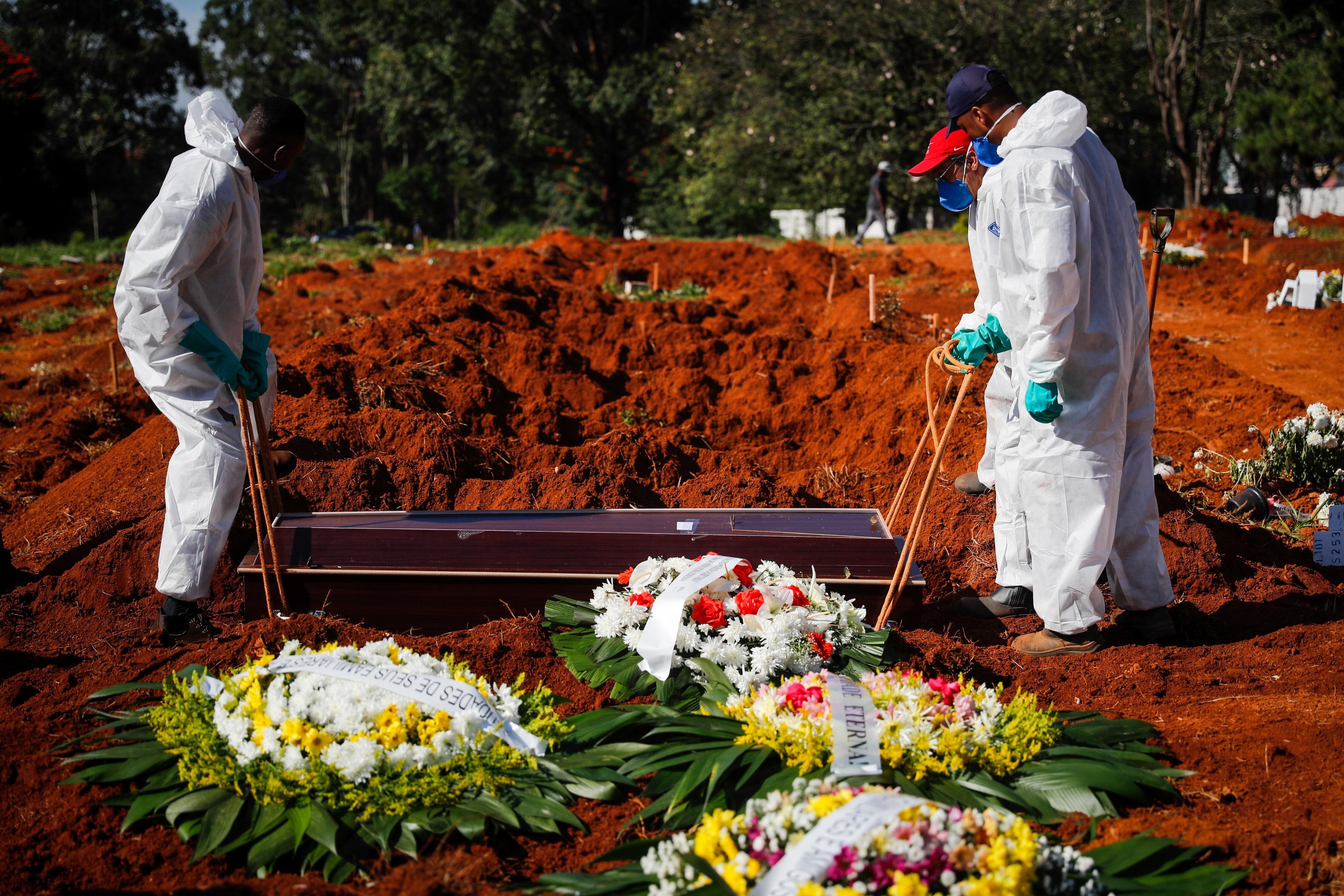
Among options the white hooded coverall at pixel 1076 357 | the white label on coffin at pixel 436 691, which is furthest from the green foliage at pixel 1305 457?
the white label on coffin at pixel 436 691

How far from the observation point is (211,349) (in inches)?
153

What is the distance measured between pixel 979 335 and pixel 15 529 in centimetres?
502

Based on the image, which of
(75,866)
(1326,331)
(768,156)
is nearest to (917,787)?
(75,866)

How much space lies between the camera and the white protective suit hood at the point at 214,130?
156 inches

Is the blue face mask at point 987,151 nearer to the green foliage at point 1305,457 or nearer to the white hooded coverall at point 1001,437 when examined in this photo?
the white hooded coverall at point 1001,437

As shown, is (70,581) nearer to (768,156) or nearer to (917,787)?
(917,787)

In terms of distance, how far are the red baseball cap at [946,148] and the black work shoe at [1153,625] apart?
74.4 inches

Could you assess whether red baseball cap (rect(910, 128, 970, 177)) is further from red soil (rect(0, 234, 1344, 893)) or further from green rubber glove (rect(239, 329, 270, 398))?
green rubber glove (rect(239, 329, 270, 398))

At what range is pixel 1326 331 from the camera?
396 inches

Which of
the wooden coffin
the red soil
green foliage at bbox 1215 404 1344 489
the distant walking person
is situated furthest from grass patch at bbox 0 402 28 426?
the distant walking person

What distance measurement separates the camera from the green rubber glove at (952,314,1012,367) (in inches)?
157

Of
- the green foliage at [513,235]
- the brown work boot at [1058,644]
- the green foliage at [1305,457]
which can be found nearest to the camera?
the brown work boot at [1058,644]

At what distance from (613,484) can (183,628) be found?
6.81 ft

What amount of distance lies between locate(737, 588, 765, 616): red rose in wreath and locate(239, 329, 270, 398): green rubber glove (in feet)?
7.06
